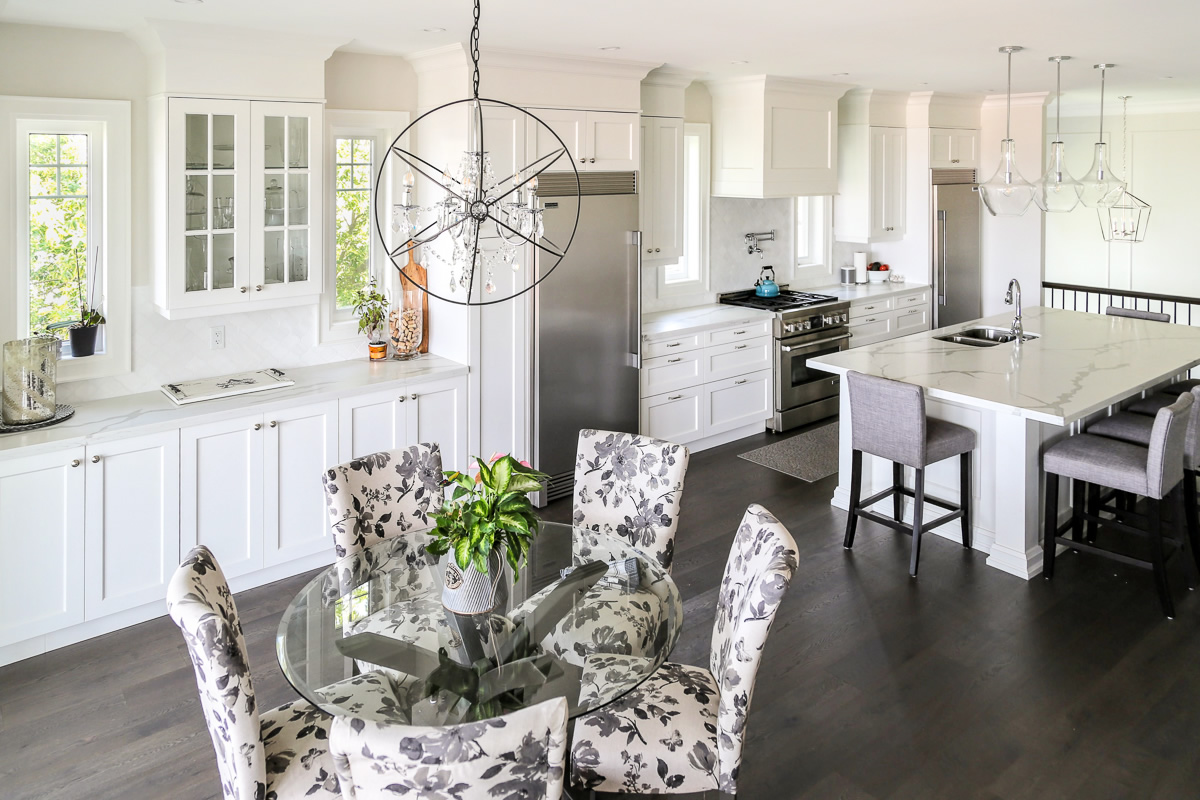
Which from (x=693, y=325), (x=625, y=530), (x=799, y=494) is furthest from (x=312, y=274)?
(x=799, y=494)

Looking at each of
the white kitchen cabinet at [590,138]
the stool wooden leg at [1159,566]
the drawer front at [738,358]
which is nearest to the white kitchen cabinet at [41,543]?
the white kitchen cabinet at [590,138]

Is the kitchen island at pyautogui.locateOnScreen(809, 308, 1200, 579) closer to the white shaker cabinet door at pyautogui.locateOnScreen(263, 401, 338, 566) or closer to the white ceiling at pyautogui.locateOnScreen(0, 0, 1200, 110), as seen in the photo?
the white ceiling at pyautogui.locateOnScreen(0, 0, 1200, 110)

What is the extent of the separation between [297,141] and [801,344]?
3896 millimetres

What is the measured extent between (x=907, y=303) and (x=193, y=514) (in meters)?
5.89

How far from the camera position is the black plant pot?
13.2 feet

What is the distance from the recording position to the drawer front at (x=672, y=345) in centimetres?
578

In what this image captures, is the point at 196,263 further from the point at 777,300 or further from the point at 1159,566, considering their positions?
the point at 1159,566

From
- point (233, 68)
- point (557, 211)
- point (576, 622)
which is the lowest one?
point (576, 622)

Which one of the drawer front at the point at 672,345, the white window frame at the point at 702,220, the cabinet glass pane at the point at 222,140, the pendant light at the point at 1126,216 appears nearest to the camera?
the cabinet glass pane at the point at 222,140

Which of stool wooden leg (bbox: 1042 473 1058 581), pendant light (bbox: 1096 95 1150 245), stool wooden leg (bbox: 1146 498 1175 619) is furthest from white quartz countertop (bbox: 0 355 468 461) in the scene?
pendant light (bbox: 1096 95 1150 245)

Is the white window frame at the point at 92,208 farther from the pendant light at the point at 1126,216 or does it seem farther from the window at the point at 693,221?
the pendant light at the point at 1126,216

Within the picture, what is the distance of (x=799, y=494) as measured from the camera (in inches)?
216

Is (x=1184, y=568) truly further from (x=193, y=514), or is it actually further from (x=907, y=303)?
(x=193, y=514)

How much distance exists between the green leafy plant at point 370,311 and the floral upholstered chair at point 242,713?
260cm
